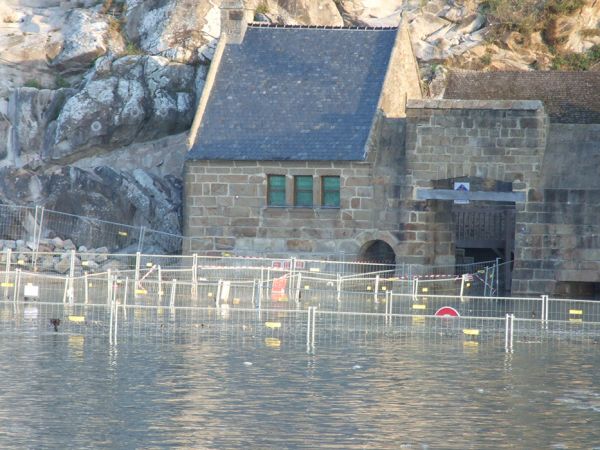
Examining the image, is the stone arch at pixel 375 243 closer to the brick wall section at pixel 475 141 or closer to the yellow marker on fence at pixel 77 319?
the brick wall section at pixel 475 141

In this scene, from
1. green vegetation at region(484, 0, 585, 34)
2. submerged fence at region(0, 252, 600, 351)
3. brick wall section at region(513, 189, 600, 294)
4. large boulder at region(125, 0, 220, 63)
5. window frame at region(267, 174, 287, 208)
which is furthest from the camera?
green vegetation at region(484, 0, 585, 34)

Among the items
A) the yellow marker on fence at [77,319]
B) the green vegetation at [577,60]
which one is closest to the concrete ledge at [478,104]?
the green vegetation at [577,60]

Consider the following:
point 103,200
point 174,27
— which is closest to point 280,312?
point 103,200

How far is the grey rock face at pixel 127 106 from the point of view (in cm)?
5021

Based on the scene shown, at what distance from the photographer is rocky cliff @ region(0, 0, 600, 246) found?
49.9 meters

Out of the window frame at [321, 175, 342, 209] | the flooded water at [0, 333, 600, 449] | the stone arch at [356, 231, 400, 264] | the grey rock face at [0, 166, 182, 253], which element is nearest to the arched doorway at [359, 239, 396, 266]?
the stone arch at [356, 231, 400, 264]

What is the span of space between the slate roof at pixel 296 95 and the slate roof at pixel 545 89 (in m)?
7.73

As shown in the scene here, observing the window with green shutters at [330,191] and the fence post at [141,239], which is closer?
the window with green shutters at [330,191]

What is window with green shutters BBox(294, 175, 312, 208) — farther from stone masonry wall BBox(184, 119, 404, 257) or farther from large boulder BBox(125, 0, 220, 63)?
large boulder BBox(125, 0, 220, 63)

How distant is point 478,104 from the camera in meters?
42.9

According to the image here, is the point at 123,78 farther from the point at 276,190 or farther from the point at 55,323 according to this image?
the point at 55,323

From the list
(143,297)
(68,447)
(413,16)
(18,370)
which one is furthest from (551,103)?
(68,447)

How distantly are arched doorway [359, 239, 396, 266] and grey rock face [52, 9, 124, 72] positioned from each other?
12.2 metres

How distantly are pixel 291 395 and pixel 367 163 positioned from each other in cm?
2308
